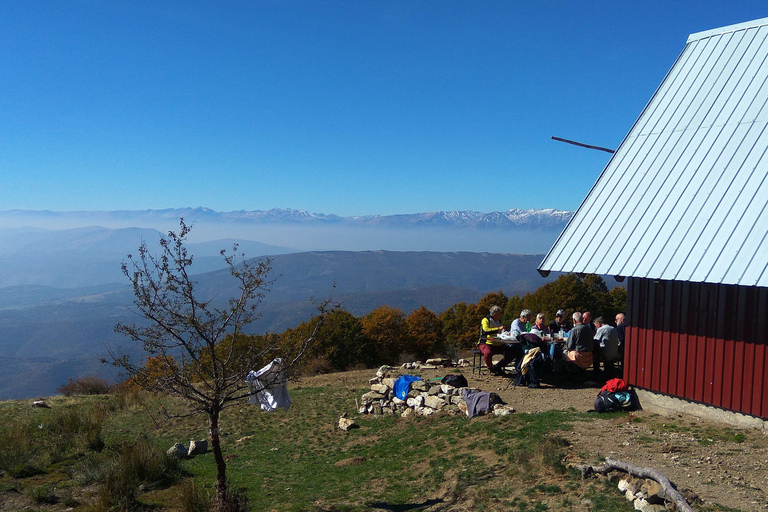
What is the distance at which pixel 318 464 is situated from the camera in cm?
989

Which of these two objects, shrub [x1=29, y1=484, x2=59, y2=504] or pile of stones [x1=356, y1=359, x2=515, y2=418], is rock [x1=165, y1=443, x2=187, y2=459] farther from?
pile of stones [x1=356, y1=359, x2=515, y2=418]

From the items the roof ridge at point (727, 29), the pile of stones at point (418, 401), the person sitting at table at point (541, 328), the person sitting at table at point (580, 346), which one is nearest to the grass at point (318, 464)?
the pile of stones at point (418, 401)

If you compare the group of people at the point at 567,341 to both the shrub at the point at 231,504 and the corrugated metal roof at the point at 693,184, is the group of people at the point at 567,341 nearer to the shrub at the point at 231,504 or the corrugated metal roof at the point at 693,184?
the corrugated metal roof at the point at 693,184

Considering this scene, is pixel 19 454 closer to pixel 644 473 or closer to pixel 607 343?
pixel 644 473

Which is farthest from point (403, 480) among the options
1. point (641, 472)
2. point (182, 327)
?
point (182, 327)

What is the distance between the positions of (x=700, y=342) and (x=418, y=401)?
587 centimetres

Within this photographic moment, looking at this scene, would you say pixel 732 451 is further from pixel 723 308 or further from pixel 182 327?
pixel 182 327

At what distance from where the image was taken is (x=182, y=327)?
22.0 feet

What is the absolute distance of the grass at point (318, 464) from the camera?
22.2 ft

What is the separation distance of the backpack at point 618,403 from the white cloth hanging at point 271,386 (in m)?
5.65

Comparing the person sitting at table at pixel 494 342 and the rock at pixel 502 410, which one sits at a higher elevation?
the person sitting at table at pixel 494 342

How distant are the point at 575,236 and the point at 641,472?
5486 millimetres

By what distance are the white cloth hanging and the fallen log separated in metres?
4.15

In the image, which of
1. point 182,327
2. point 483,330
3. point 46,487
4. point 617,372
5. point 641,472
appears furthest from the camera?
point 483,330
